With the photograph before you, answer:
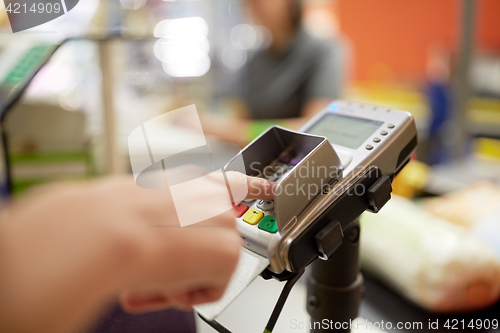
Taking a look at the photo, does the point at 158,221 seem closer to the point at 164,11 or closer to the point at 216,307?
the point at 216,307

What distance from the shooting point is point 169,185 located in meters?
0.23

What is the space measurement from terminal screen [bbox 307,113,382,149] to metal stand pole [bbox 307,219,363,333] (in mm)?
84

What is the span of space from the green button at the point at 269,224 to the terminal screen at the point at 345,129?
116 mm

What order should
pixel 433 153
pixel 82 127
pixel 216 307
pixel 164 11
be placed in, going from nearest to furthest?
pixel 216 307, pixel 82 127, pixel 433 153, pixel 164 11

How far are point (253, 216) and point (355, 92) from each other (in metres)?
2.95

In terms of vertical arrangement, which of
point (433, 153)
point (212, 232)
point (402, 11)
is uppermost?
point (212, 232)

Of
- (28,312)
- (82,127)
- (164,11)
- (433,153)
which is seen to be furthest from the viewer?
(164,11)

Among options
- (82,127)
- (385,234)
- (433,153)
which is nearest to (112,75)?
(82,127)

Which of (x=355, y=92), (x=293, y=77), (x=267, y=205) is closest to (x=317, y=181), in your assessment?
(x=267, y=205)

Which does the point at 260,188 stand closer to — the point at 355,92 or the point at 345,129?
the point at 345,129

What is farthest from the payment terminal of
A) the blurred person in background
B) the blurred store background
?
the blurred person in background

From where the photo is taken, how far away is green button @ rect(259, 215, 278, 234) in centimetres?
32

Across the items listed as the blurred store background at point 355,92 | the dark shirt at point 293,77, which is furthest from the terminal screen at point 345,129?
the dark shirt at point 293,77

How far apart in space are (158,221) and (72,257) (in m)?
0.04
